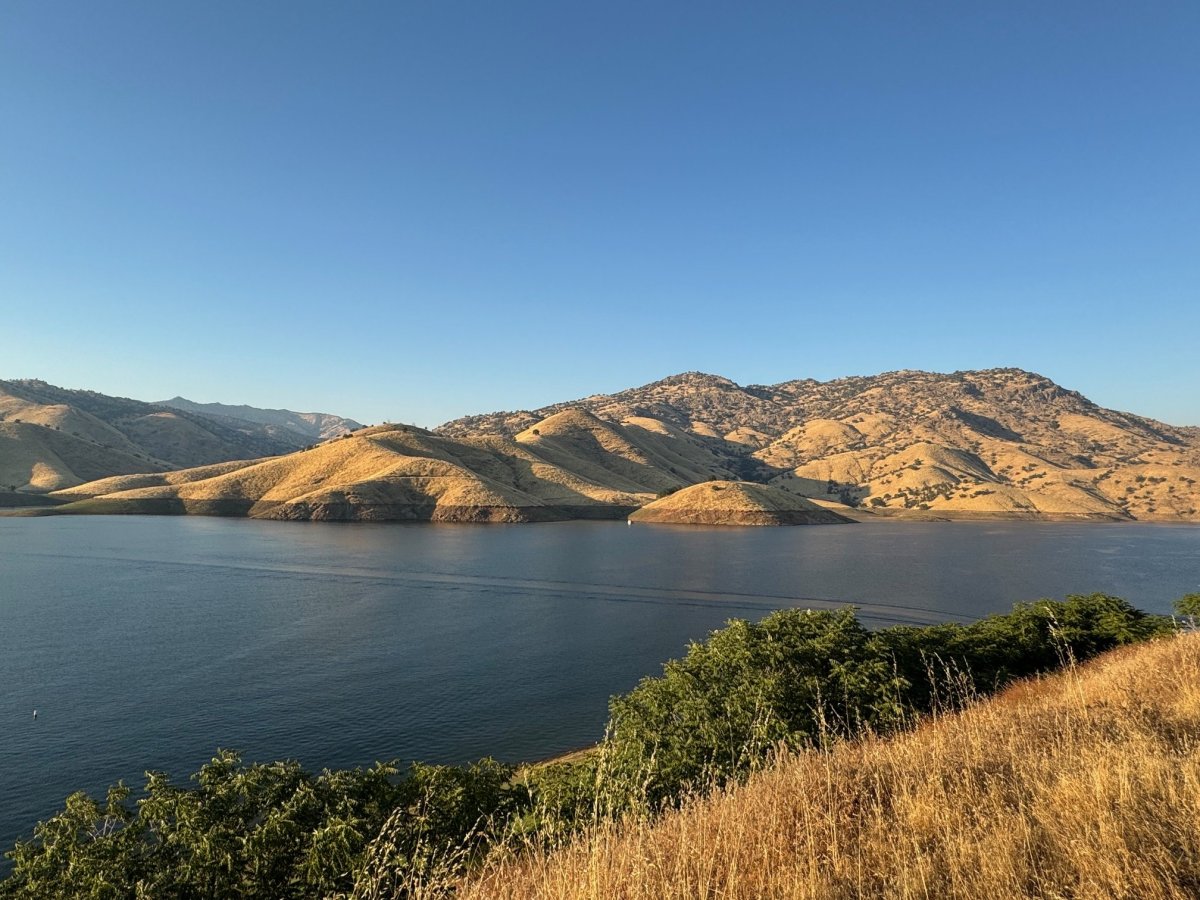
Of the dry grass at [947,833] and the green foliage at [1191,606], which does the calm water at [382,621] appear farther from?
the dry grass at [947,833]

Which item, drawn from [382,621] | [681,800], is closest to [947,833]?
[681,800]

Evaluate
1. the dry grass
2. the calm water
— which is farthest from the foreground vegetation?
the calm water

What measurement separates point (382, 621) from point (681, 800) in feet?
202

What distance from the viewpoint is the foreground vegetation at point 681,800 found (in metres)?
6.74

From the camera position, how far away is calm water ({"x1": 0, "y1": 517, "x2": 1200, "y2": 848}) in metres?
38.7

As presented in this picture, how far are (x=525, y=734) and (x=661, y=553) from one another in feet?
281

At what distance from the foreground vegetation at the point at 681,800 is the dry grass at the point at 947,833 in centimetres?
5

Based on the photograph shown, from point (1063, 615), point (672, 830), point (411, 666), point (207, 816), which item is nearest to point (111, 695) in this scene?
point (411, 666)

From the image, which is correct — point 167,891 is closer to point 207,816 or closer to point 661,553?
point 207,816

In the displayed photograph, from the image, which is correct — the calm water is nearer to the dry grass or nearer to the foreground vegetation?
the foreground vegetation

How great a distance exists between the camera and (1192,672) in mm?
14008

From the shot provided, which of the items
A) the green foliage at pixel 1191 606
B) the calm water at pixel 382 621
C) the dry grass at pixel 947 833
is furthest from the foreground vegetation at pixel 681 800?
the green foliage at pixel 1191 606

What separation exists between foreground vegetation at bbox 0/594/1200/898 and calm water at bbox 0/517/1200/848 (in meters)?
8.12

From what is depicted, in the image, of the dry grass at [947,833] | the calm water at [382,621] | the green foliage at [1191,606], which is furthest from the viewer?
the green foliage at [1191,606]
